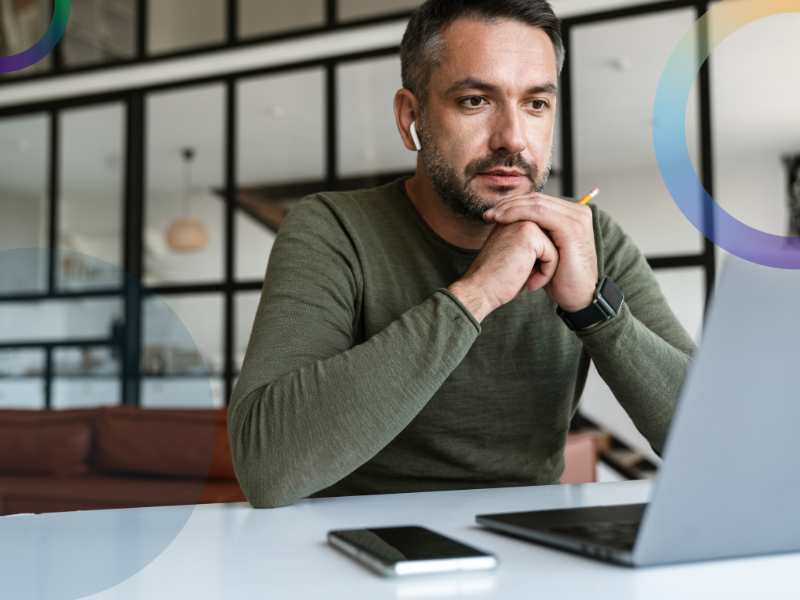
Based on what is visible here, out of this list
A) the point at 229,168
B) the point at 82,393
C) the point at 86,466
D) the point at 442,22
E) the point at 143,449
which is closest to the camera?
the point at 86,466

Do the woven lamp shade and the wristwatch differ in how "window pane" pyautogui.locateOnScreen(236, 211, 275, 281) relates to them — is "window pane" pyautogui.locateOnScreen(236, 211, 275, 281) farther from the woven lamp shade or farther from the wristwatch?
the wristwatch

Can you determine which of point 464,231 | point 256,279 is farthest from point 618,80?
point 464,231

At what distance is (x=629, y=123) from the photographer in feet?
11.1

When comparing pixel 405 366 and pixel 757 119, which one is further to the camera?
pixel 757 119

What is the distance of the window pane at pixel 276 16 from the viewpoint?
414cm

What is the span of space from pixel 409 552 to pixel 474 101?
877 millimetres

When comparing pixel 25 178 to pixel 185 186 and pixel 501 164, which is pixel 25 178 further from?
pixel 501 164

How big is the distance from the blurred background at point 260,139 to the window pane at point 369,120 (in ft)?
0.03

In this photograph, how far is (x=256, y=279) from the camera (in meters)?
4.14

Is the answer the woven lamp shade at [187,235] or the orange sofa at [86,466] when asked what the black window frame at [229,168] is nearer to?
the woven lamp shade at [187,235]

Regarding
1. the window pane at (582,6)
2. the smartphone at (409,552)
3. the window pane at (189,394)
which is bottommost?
the smartphone at (409,552)

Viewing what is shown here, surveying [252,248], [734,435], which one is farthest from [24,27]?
[734,435]

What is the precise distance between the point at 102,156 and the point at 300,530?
459 centimetres

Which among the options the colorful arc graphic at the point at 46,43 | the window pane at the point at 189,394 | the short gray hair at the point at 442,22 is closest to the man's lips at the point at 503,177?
the short gray hair at the point at 442,22
